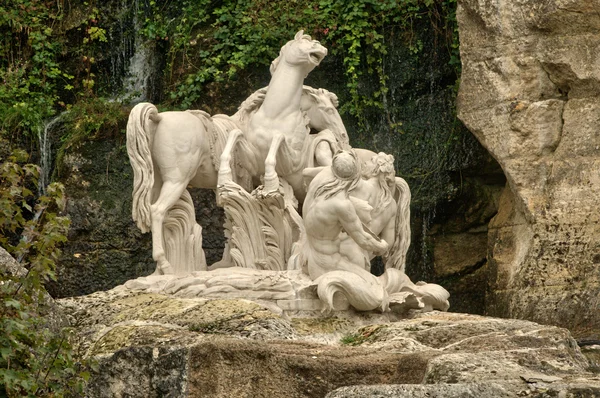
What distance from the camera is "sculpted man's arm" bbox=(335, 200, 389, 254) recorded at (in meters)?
12.2

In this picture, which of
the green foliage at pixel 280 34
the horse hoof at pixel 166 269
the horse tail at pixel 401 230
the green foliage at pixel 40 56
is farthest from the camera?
the green foliage at pixel 40 56

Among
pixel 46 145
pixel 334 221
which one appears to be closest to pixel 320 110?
pixel 334 221

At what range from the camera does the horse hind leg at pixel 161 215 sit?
13.0m

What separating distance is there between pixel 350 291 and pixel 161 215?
1850 mm

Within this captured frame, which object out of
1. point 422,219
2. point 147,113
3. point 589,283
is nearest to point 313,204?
point 147,113

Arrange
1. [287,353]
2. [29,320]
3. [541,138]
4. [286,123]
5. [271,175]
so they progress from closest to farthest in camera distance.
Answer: [29,320], [287,353], [271,175], [286,123], [541,138]

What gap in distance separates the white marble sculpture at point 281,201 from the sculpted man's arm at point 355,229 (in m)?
0.01

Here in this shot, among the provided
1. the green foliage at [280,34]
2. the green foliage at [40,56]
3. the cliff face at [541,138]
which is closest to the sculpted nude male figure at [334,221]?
the cliff face at [541,138]

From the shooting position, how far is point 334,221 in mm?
12297

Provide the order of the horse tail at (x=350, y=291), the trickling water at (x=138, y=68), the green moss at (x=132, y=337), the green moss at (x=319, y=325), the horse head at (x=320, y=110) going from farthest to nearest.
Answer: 1. the trickling water at (x=138, y=68)
2. the horse head at (x=320, y=110)
3. the horse tail at (x=350, y=291)
4. the green moss at (x=319, y=325)
5. the green moss at (x=132, y=337)

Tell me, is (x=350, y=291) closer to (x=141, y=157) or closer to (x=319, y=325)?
(x=319, y=325)

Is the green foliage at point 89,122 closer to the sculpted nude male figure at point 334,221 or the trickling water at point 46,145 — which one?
the trickling water at point 46,145

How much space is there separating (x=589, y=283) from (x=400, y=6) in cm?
420

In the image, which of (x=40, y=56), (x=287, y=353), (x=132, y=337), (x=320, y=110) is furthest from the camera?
(x=40, y=56)
